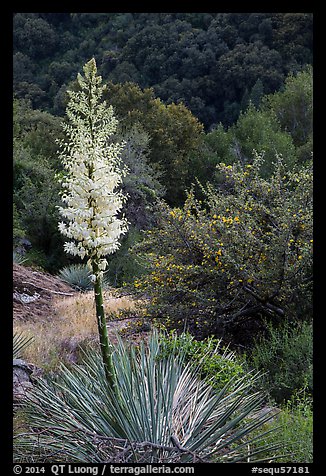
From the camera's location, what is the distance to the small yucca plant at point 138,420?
139 inches

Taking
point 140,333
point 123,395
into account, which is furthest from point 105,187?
point 140,333

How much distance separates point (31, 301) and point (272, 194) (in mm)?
6156

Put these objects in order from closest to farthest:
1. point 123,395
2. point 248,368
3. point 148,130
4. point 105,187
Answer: point 105,187 → point 123,395 → point 248,368 → point 148,130

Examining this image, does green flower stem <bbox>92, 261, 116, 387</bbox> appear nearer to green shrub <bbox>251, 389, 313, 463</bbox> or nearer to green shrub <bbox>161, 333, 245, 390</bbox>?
green shrub <bbox>161, 333, 245, 390</bbox>

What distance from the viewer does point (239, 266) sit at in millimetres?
5992

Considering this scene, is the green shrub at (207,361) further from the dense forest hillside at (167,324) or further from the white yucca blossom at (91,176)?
the white yucca blossom at (91,176)

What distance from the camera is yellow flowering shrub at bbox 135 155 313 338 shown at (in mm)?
6133

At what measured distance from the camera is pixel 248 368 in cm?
549

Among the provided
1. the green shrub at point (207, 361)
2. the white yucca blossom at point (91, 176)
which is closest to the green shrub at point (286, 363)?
the green shrub at point (207, 361)

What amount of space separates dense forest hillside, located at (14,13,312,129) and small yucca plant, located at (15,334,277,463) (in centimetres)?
2067

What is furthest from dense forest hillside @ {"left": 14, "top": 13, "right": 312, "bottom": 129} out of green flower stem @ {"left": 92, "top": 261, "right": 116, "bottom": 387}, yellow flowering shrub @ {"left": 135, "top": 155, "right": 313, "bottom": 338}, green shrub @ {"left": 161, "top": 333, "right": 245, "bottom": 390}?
green flower stem @ {"left": 92, "top": 261, "right": 116, "bottom": 387}

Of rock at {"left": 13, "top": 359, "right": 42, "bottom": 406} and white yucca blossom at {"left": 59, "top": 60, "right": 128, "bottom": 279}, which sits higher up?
white yucca blossom at {"left": 59, "top": 60, "right": 128, "bottom": 279}

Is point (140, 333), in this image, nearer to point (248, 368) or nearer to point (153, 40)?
point (248, 368)

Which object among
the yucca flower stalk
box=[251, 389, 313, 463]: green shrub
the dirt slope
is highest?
the yucca flower stalk
